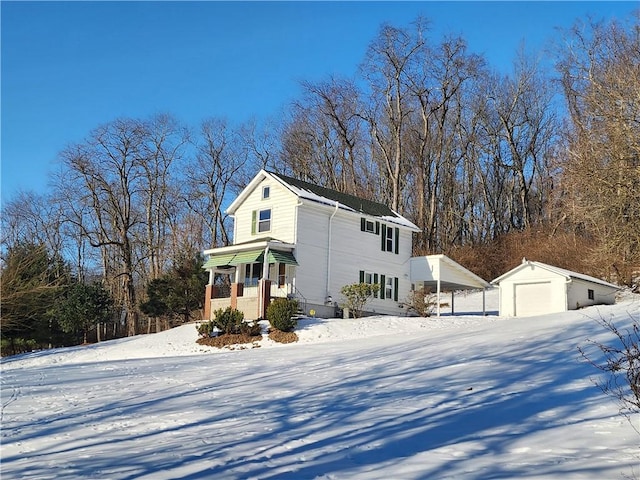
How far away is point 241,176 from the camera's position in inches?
1969

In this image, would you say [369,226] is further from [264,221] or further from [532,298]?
[532,298]

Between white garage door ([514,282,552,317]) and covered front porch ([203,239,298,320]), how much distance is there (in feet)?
31.8

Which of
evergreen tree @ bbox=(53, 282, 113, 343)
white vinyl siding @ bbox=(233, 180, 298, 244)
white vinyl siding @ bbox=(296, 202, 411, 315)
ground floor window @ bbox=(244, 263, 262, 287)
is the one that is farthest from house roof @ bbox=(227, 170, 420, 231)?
evergreen tree @ bbox=(53, 282, 113, 343)

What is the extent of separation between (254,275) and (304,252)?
309cm

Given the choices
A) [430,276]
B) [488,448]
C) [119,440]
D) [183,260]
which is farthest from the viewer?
[183,260]

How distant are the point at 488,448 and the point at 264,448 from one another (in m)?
2.82

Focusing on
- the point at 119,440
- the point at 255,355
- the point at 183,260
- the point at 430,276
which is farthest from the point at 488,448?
the point at 183,260

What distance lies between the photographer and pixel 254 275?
3094cm

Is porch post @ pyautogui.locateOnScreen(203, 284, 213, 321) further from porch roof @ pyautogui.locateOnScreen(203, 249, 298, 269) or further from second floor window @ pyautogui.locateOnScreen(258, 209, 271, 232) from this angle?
second floor window @ pyautogui.locateOnScreen(258, 209, 271, 232)

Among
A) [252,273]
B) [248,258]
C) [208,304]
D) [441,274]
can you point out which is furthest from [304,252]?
[441,274]

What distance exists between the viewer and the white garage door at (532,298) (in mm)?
28266

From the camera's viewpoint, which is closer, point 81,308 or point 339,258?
point 339,258

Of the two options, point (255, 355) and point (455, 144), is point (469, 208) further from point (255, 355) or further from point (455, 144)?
point (255, 355)

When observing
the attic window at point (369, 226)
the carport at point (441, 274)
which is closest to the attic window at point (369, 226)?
the attic window at point (369, 226)
